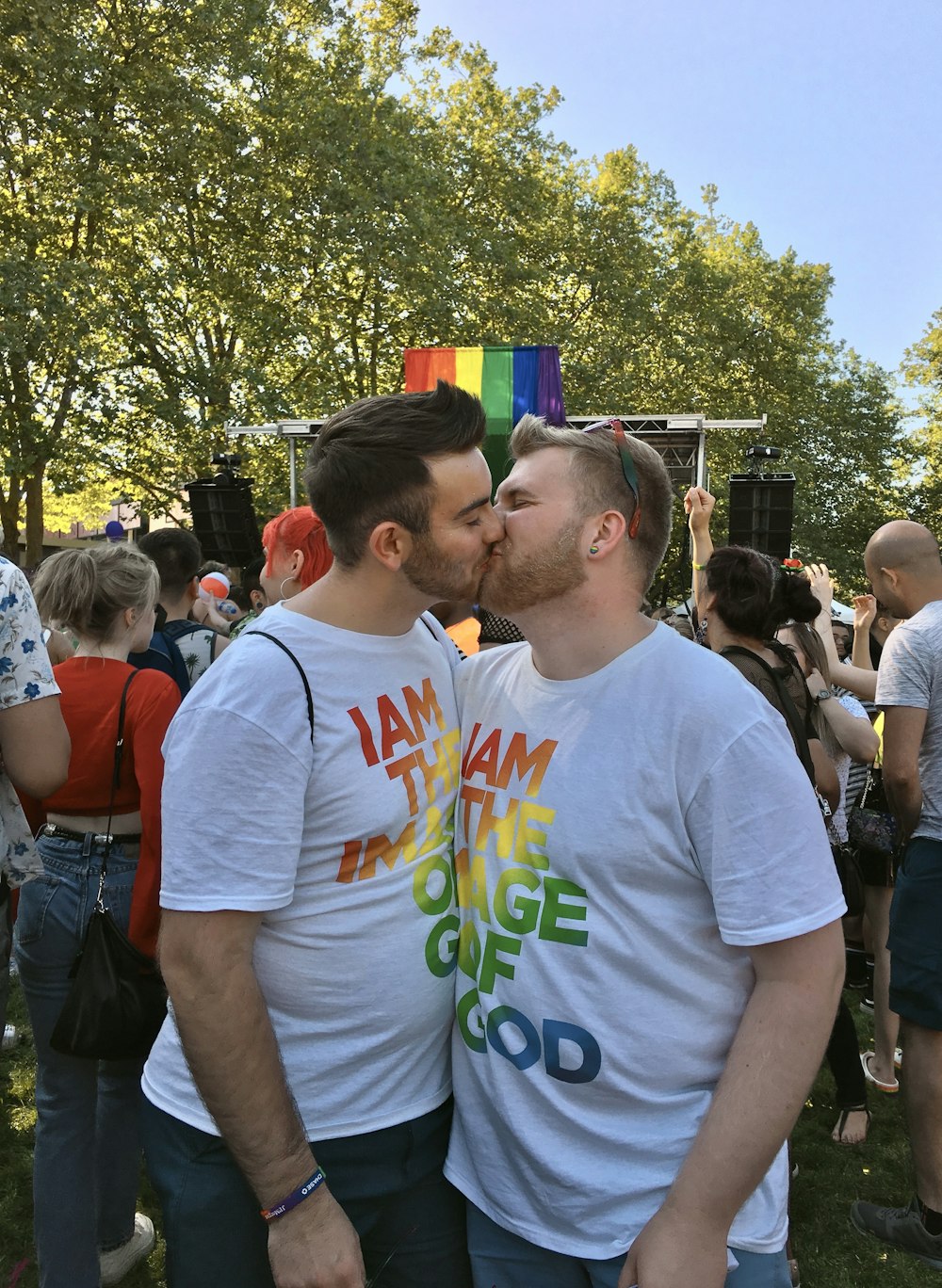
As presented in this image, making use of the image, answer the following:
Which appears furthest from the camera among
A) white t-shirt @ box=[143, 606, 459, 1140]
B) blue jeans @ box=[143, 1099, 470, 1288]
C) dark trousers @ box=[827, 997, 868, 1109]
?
dark trousers @ box=[827, 997, 868, 1109]

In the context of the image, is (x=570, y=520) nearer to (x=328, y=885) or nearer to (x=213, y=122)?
(x=328, y=885)

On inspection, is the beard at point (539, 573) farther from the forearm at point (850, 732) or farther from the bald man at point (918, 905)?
the forearm at point (850, 732)

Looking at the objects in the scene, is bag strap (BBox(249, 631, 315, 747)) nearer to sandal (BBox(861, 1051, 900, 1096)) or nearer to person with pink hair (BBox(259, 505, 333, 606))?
person with pink hair (BBox(259, 505, 333, 606))

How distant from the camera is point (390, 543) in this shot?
5.39 feet

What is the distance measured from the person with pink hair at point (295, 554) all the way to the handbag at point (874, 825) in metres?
3.12

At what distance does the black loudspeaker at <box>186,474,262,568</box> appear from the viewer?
14414mm

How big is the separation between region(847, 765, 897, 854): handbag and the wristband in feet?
12.1

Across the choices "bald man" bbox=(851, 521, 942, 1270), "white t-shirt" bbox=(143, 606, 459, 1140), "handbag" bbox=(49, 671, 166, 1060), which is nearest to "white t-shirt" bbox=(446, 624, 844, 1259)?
"white t-shirt" bbox=(143, 606, 459, 1140)

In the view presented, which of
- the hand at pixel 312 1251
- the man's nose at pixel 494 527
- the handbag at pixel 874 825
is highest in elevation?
the man's nose at pixel 494 527

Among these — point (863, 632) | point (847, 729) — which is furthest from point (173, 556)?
point (863, 632)

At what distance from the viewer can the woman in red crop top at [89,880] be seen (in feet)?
8.91

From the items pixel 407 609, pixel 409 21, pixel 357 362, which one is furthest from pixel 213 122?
pixel 407 609

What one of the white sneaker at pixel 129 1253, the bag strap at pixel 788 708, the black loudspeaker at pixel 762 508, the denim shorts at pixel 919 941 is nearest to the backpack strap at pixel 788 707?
the bag strap at pixel 788 708

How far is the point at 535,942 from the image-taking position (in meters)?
1.51
